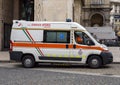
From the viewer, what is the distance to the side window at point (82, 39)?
65.7 feet

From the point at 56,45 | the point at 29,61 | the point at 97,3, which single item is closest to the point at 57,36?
the point at 56,45

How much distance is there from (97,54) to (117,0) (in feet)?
374

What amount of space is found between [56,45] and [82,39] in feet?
4.79

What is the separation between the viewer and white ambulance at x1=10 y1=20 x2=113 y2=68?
65.5 feet

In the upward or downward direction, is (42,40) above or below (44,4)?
below

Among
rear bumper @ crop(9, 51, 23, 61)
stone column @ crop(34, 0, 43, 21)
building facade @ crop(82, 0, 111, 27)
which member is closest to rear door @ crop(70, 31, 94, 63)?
rear bumper @ crop(9, 51, 23, 61)

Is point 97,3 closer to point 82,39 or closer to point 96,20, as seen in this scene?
point 96,20

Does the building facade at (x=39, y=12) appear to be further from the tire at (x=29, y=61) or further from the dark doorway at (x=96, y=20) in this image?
the dark doorway at (x=96, y=20)

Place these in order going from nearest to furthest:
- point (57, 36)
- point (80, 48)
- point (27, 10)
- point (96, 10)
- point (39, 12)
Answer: point (80, 48) → point (57, 36) → point (39, 12) → point (27, 10) → point (96, 10)

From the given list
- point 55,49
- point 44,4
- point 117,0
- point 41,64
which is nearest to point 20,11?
point 44,4

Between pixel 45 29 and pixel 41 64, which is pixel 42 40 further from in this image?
pixel 41 64

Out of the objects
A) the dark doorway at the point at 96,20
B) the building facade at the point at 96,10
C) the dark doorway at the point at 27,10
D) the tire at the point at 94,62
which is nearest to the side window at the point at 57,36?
the tire at the point at 94,62

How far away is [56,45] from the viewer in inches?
787

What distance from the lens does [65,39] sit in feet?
65.7
